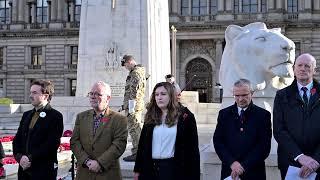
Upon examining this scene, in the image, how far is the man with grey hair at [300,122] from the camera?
198 inches

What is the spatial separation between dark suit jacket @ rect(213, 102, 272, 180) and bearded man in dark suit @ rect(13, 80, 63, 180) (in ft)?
6.38

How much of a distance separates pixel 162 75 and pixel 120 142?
13.4 meters

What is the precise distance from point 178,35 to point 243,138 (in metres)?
50.7

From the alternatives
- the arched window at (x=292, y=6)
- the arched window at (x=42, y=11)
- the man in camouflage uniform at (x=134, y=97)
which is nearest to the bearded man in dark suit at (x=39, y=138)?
the man in camouflage uniform at (x=134, y=97)

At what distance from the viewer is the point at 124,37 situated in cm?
1841

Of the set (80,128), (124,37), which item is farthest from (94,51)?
(80,128)

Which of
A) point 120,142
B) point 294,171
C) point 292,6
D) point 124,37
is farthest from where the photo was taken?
point 292,6

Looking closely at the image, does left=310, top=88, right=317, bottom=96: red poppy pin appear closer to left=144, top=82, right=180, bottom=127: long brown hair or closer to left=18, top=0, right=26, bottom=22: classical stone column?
left=144, top=82, right=180, bottom=127: long brown hair

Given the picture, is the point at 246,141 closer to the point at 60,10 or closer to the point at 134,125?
the point at 134,125

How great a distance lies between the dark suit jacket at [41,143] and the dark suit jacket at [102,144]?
0.39 m

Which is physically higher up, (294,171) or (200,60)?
(200,60)

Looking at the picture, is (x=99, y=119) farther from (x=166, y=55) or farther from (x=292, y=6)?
(x=292, y=6)

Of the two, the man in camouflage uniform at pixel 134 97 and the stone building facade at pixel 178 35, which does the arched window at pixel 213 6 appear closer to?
the stone building facade at pixel 178 35

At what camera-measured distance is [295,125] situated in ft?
17.0
